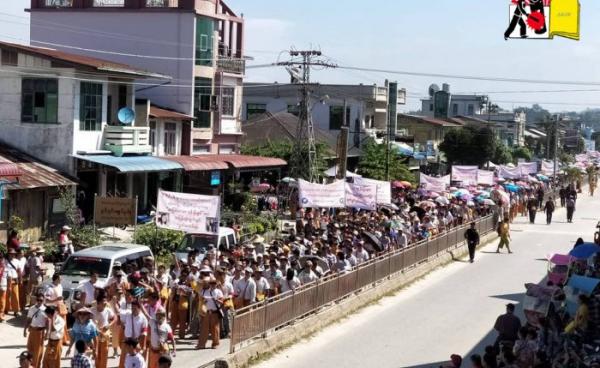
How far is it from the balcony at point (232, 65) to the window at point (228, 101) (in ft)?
3.07

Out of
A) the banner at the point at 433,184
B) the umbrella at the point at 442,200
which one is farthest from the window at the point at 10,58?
the banner at the point at 433,184

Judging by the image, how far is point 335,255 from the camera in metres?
25.1

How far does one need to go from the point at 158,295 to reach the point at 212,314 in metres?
1.88

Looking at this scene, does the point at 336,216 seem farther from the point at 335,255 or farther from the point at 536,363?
the point at 536,363

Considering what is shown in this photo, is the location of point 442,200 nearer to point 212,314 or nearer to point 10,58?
point 10,58

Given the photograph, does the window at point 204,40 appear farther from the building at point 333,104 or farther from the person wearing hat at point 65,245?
the building at point 333,104

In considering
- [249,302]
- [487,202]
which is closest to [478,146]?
[487,202]

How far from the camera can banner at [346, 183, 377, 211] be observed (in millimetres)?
33969

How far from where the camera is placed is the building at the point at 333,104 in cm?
7456

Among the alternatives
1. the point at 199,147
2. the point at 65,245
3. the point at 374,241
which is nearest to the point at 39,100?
the point at 65,245

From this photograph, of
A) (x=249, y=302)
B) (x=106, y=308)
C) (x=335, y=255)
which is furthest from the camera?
(x=335, y=255)

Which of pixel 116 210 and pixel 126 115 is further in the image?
pixel 126 115

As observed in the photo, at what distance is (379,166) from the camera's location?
57.0 meters

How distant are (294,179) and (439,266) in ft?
45.7
